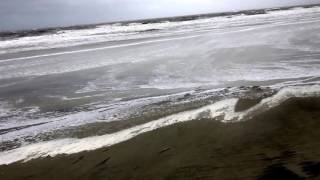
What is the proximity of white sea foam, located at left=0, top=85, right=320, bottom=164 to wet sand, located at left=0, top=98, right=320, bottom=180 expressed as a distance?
0.86 feet

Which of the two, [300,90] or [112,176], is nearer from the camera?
[112,176]

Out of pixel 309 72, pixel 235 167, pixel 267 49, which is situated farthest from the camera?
pixel 267 49

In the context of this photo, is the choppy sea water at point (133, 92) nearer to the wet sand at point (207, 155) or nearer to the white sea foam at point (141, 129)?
the white sea foam at point (141, 129)

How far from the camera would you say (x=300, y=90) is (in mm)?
10102

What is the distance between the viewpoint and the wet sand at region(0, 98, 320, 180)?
576 cm

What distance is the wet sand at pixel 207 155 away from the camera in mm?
5758

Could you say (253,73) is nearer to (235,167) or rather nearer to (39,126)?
(39,126)

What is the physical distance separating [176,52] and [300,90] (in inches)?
485

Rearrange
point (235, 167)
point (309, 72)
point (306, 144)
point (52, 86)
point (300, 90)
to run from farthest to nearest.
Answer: point (52, 86), point (309, 72), point (300, 90), point (306, 144), point (235, 167)

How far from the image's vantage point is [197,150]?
22.0 feet

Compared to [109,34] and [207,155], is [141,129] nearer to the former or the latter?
[207,155]

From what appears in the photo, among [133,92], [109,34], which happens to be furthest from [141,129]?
[109,34]

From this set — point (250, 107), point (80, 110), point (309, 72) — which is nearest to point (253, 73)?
point (309, 72)

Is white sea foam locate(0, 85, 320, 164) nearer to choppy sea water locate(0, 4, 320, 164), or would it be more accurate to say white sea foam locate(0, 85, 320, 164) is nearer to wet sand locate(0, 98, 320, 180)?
choppy sea water locate(0, 4, 320, 164)
